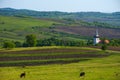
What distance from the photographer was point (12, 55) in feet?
261

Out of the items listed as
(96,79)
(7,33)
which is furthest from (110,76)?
(7,33)

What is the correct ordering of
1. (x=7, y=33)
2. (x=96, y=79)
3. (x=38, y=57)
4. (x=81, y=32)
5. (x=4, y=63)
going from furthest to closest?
(x=81, y=32)
(x=7, y=33)
(x=38, y=57)
(x=4, y=63)
(x=96, y=79)

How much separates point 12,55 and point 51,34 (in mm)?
105569

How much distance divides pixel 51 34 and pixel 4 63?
390 feet

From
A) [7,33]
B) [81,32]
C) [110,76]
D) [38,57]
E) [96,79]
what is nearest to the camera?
[96,79]

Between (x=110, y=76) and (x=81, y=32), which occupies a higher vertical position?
(x=110, y=76)

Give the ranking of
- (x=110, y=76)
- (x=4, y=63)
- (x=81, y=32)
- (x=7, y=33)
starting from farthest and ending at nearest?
(x=81, y=32) < (x=7, y=33) < (x=4, y=63) < (x=110, y=76)

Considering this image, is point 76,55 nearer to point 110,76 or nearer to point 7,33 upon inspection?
point 110,76

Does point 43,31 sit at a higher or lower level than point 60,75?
lower

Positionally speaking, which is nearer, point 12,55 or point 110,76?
point 110,76

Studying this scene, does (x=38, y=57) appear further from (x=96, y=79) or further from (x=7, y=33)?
(x=7, y=33)

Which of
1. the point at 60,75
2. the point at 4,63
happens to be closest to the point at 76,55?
the point at 4,63

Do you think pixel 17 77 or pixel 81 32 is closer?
pixel 17 77

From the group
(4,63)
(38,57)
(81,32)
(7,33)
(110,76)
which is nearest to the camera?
(110,76)
